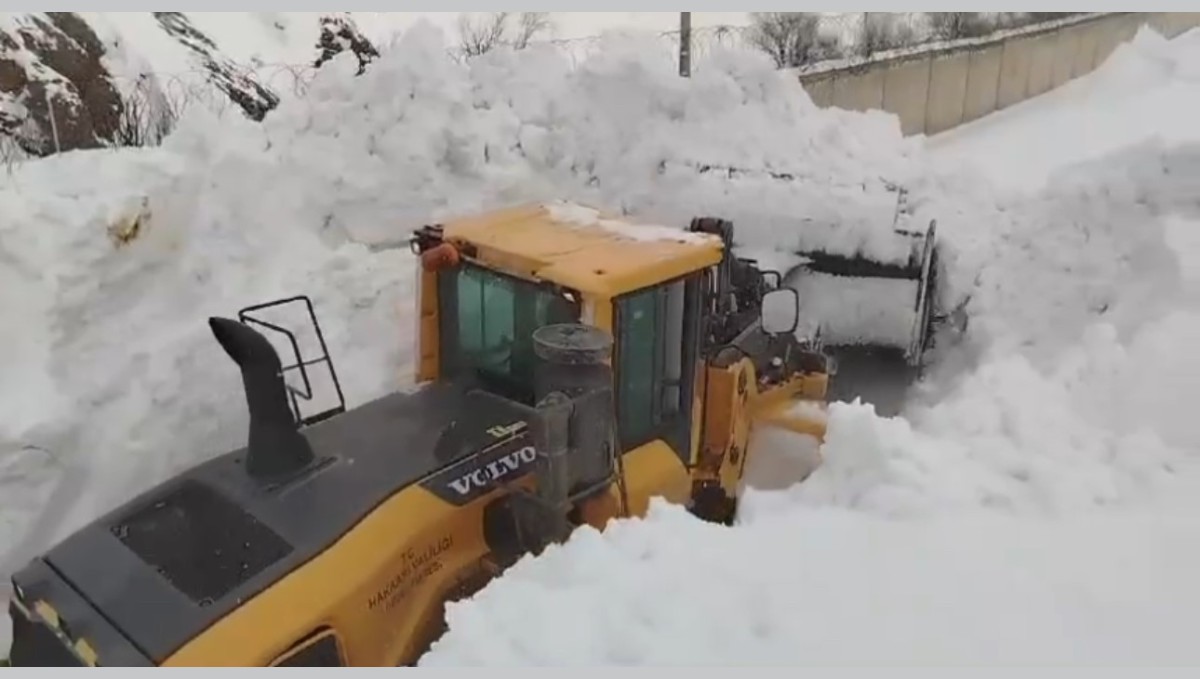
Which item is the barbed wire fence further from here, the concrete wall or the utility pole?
the concrete wall

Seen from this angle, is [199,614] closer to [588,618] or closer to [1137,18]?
[588,618]

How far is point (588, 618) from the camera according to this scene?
3.10 meters

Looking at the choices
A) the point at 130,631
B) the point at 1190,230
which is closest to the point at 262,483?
the point at 130,631

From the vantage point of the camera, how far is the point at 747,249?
27.5ft

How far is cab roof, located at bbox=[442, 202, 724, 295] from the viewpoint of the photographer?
14.6ft

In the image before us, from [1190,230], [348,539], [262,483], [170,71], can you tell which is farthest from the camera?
[170,71]

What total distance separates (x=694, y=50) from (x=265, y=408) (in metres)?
9.88

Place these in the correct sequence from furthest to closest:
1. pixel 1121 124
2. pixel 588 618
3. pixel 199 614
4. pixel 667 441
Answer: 1. pixel 1121 124
2. pixel 667 441
3. pixel 199 614
4. pixel 588 618

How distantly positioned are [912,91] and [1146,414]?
34.7 ft

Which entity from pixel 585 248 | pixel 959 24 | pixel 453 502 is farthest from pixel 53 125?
pixel 959 24

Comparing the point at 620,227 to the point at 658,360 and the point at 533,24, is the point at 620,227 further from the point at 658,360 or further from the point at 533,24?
the point at 533,24

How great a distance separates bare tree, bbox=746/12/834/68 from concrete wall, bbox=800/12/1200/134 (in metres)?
0.93

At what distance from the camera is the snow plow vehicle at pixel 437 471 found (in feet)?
12.0

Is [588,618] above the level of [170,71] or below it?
below
